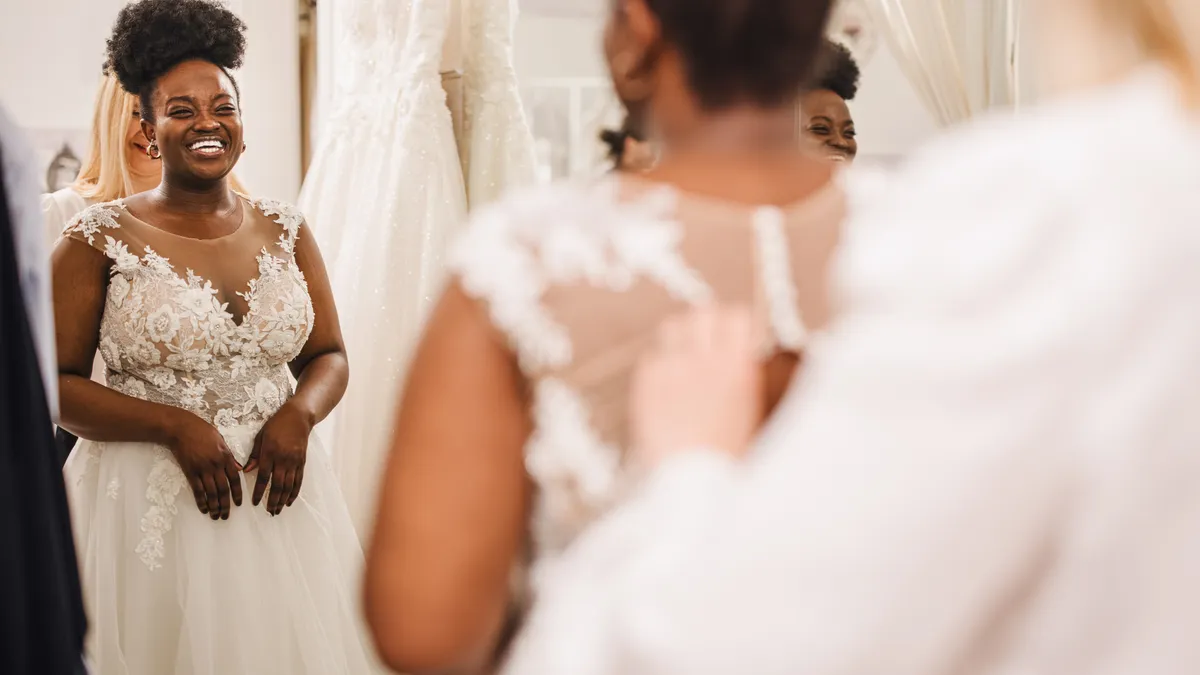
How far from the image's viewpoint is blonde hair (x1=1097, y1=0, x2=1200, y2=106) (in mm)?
603

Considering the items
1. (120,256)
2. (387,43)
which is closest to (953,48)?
(387,43)

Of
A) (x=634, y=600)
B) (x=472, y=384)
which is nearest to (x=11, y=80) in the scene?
(x=472, y=384)

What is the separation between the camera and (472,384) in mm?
816

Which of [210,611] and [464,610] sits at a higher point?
[464,610]

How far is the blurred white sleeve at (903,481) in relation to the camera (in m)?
0.53

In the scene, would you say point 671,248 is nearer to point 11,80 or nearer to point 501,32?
point 501,32

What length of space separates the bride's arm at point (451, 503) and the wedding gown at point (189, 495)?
4.48ft

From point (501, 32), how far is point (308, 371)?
3.08 ft

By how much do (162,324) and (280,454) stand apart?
1.03 feet

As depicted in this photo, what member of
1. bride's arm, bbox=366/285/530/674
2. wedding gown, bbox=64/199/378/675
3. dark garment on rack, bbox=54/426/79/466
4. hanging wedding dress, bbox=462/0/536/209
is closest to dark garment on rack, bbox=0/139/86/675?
bride's arm, bbox=366/285/530/674

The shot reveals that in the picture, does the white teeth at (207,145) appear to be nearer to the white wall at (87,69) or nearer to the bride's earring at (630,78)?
the bride's earring at (630,78)

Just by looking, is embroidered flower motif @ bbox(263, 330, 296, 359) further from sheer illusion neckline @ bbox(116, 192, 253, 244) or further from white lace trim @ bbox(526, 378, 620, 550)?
white lace trim @ bbox(526, 378, 620, 550)

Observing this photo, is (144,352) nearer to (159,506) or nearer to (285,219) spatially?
(159,506)

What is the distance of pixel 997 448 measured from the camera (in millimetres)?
526
